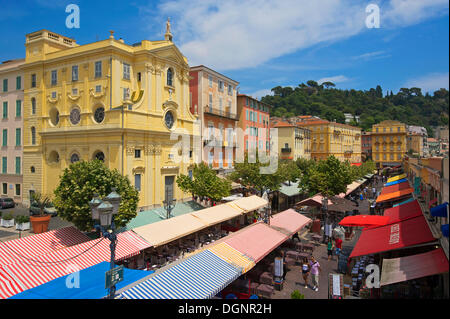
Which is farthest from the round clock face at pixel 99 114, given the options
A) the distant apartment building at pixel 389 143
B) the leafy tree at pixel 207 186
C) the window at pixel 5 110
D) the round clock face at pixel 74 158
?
the distant apartment building at pixel 389 143

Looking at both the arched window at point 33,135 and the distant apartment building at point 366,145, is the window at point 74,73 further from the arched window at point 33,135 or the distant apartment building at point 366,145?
the distant apartment building at point 366,145

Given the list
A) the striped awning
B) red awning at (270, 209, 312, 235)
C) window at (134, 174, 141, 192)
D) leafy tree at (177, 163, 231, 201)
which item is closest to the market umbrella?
red awning at (270, 209, 312, 235)

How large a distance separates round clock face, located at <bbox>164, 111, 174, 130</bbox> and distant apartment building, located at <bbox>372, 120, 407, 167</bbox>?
216 ft

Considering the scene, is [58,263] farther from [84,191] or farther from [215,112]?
[215,112]

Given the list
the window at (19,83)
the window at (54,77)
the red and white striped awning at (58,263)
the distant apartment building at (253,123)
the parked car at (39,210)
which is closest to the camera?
the red and white striped awning at (58,263)

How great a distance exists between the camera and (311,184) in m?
29.6

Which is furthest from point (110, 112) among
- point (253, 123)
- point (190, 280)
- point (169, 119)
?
point (253, 123)

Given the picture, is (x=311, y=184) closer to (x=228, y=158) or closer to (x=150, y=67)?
(x=228, y=158)

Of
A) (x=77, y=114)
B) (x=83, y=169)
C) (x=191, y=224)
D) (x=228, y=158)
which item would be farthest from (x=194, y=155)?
(x=83, y=169)

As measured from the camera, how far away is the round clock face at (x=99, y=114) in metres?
26.4

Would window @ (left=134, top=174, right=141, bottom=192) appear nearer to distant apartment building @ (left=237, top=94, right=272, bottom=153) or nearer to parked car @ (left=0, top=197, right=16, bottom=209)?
parked car @ (left=0, top=197, right=16, bottom=209)

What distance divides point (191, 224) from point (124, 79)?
14.7m

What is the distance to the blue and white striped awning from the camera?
8.88 meters

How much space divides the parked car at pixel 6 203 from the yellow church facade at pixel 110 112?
68.8 inches
